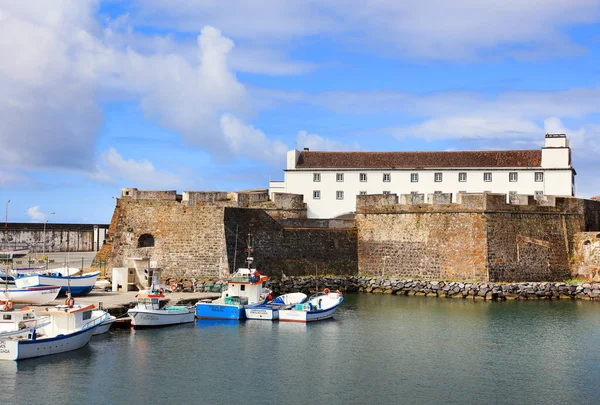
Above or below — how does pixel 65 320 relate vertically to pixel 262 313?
above

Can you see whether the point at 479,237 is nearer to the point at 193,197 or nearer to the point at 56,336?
the point at 193,197

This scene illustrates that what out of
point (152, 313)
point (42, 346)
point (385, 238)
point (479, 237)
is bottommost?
point (42, 346)

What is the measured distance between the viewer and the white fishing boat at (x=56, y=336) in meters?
18.8

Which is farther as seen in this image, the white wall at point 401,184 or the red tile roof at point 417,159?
the red tile roof at point 417,159

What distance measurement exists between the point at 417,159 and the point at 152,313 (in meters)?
22.6

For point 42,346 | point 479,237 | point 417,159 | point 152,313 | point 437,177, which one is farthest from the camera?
point 417,159

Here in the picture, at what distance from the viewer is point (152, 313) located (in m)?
23.8

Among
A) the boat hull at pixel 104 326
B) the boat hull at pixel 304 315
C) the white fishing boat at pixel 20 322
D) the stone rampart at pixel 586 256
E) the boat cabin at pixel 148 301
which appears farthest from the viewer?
the stone rampart at pixel 586 256

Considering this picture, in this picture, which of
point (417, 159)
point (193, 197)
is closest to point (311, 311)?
point (193, 197)

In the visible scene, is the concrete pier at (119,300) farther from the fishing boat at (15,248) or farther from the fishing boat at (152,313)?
the fishing boat at (15,248)

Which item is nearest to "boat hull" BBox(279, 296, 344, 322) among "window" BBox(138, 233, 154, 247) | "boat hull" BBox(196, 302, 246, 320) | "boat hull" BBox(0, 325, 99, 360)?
"boat hull" BBox(196, 302, 246, 320)

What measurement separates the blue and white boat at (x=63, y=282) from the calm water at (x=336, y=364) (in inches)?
185

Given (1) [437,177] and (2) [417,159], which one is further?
(2) [417,159]

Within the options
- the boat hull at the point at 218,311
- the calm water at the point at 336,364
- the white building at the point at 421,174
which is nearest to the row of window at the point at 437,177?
the white building at the point at 421,174
